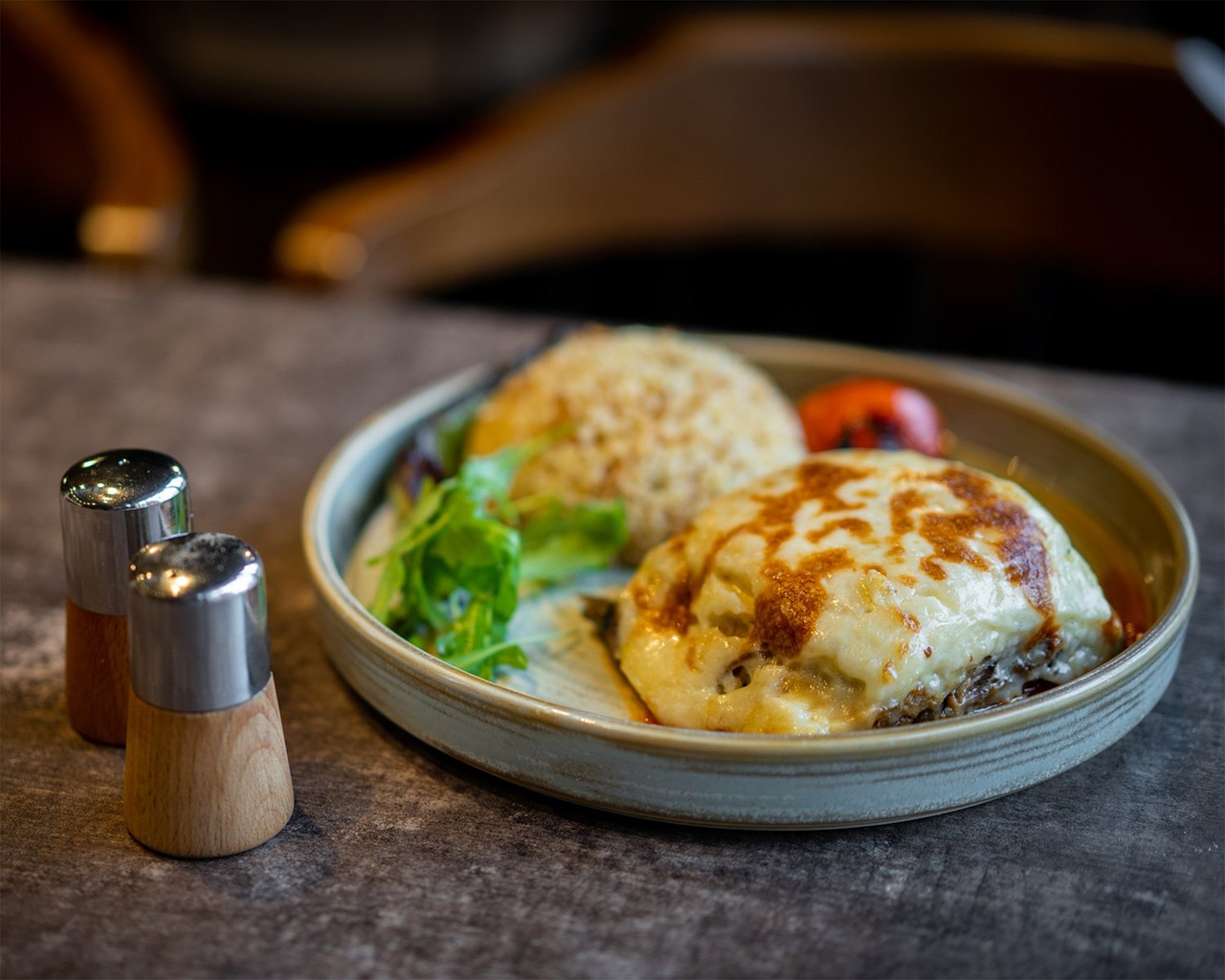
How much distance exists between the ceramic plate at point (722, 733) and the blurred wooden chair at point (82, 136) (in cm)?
87

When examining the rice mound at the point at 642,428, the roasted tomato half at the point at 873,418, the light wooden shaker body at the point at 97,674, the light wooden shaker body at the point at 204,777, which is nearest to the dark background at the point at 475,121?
the roasted tomato half at the point at 873,418

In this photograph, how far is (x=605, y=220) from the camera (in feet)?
6.36

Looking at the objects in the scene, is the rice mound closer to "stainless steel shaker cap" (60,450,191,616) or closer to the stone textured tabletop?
the stone textured tabletop

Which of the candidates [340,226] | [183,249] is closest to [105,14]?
[183,249]

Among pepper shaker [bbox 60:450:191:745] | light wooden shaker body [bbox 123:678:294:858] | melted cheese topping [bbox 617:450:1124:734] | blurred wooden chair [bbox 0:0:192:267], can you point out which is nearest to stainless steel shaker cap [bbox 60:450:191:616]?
pepper shaker [bbox 60:450:191:745]

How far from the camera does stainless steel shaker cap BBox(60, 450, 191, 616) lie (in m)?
0.74

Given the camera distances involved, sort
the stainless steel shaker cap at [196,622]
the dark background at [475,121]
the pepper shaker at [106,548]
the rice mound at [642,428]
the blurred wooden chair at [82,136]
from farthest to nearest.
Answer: the dark background at [475,121] < the blurred wooden chair at [82,136] < the rice mound at [642,428] < the pepper shaker at [106,548] < the stainless steel shaker cap at [196,622]

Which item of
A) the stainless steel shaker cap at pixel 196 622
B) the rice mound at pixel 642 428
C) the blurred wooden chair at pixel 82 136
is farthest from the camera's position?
the blurred wooden chair at pixel 82 136

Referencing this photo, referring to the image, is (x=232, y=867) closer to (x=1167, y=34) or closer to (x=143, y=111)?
(x=143, y=111)

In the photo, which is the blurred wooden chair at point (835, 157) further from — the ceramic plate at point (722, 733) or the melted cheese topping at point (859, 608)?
the melted cheese topping at point (859, 608)

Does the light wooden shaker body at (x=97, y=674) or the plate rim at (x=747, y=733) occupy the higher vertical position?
the plate rim at (x=747, y=733)

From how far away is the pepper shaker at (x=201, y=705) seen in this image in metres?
A: 0.65

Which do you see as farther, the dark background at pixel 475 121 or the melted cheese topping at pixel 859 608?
the dark background at pixel 475 121

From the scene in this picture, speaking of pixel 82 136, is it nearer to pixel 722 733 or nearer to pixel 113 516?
pixel 113 516
